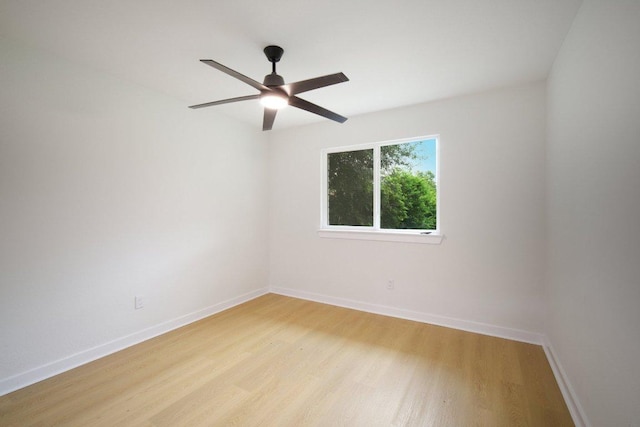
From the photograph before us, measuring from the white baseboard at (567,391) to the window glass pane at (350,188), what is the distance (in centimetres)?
200

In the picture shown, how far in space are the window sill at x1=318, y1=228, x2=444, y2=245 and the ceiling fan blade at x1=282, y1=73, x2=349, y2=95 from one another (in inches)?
75.9

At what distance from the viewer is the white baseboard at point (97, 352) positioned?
196cm

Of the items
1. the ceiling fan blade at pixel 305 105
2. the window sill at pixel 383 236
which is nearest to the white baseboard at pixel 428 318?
the window sill at pixel 383 236

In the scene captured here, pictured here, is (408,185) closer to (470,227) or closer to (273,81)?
(470,227)

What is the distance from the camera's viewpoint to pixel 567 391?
5.91 ft

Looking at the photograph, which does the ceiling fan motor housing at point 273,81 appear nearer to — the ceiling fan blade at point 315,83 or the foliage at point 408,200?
the ceiling fan blade at point 315,83

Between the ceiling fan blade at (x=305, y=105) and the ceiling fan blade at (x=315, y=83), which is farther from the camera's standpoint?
the ceiling fan blade at (x=305, y=105)

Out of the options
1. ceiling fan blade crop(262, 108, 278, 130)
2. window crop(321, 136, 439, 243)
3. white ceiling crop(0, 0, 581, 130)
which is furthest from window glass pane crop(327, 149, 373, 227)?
ceiling fan blade crop(262, 108, 278, 130)

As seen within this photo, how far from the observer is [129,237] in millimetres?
2584

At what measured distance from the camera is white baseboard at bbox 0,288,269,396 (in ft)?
6.42

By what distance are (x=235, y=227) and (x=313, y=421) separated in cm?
247

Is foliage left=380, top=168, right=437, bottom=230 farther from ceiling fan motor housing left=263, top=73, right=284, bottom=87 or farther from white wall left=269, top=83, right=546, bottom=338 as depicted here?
ceiling fan motor housing left=263, top=73, right=284, bottom=87

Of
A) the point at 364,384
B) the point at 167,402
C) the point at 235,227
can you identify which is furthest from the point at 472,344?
the point at 235,227

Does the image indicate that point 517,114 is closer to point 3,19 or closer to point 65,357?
point 3,19
